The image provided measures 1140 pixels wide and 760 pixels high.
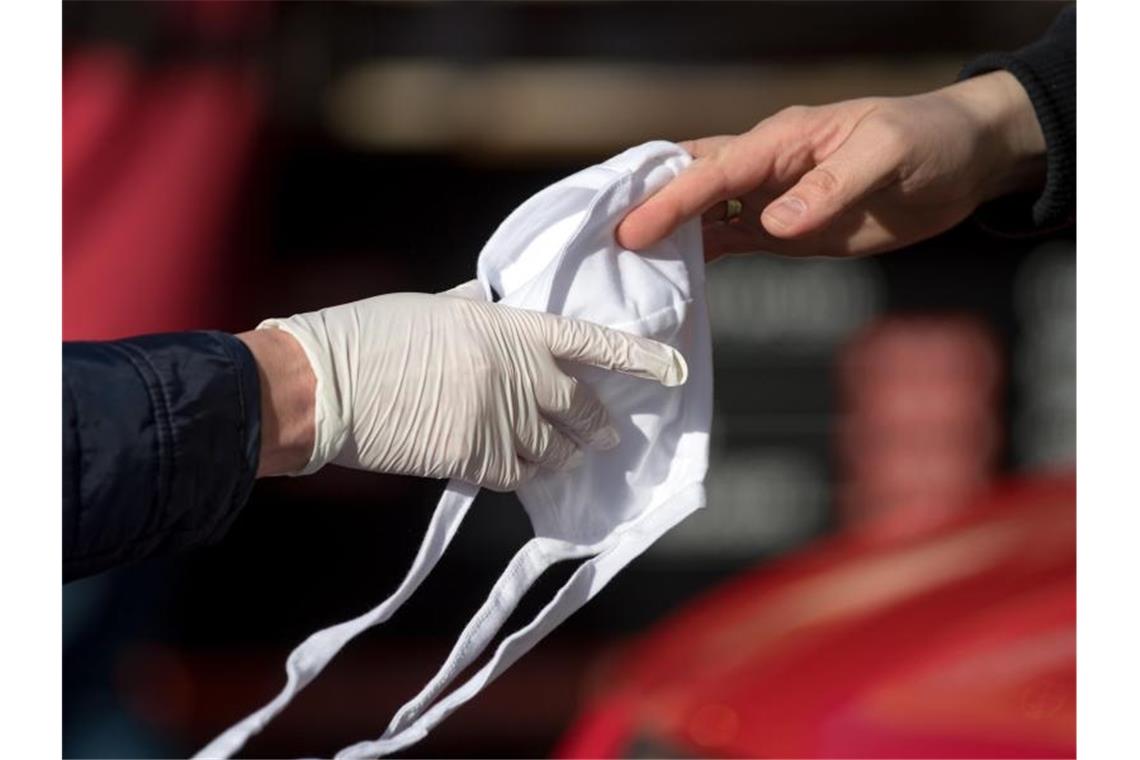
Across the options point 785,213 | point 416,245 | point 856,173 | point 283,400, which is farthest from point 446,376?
point 416,245

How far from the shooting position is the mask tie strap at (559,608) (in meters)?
1.39

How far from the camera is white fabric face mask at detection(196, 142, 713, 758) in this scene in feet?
4.65

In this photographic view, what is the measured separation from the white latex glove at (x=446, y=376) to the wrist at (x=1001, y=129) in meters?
0.56

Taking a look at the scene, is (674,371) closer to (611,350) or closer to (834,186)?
(611,350)

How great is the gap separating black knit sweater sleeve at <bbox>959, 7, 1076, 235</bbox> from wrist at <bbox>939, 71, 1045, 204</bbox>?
2cm

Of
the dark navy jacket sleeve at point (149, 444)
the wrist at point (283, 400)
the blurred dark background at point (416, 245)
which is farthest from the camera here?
the blurred dark background at point (416, 245)

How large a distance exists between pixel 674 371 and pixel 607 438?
10 cm

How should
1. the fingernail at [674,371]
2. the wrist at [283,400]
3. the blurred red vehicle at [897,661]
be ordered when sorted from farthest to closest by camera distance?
1. the blurred red vehicle at [897,661]
2. the fingernail at [674,371]
3. the wrist at [283,400]

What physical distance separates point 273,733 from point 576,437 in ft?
6.43

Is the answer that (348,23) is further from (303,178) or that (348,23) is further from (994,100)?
(994,100)

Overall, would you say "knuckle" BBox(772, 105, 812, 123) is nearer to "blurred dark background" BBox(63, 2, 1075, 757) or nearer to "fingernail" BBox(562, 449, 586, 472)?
"fingernail" BBox(562, 449, 586, 472)

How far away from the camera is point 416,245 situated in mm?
2889

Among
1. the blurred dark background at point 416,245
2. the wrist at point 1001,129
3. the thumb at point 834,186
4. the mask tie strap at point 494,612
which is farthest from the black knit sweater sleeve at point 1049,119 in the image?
the blurred dark background at point 416,245

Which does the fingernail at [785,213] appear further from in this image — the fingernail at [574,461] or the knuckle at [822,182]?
the fingernail at [574,461]
